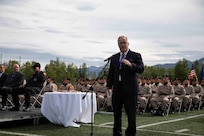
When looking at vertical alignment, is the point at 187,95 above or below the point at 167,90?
below

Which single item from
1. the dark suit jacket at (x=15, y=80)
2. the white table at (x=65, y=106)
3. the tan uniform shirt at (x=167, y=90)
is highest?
the dark suit jacket at (x=15, y=80)

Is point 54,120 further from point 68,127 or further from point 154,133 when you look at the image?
point 154,133

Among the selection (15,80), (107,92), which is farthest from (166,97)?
(15,80)

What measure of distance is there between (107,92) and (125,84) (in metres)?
5.75

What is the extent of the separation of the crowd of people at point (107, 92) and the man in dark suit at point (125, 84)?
437 centimetres

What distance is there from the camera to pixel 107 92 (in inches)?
480

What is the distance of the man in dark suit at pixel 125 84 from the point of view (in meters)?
6.44

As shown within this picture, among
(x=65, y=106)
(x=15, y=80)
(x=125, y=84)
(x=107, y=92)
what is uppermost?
(x=15, y=80)

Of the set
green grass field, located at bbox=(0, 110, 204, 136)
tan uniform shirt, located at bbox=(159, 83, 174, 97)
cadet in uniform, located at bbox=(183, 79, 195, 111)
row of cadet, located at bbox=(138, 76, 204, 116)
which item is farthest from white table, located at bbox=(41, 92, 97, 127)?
cadet in uniform, located at bbox=(183, 79, 195, 111)

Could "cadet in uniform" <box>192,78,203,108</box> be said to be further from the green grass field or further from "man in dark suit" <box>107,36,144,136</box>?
"man in dark suit" <box>107,36,144,136</box>

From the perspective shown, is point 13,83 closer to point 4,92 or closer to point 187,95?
point 4,92

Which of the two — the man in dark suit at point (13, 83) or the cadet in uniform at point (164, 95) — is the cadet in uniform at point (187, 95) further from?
the man in dark suit at point (13, 83)

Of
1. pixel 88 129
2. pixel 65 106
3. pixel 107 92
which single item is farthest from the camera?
pixel 107 92

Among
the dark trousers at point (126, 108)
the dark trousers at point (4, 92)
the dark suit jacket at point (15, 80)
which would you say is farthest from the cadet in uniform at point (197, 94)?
the dark trousers at point (126, 108)
